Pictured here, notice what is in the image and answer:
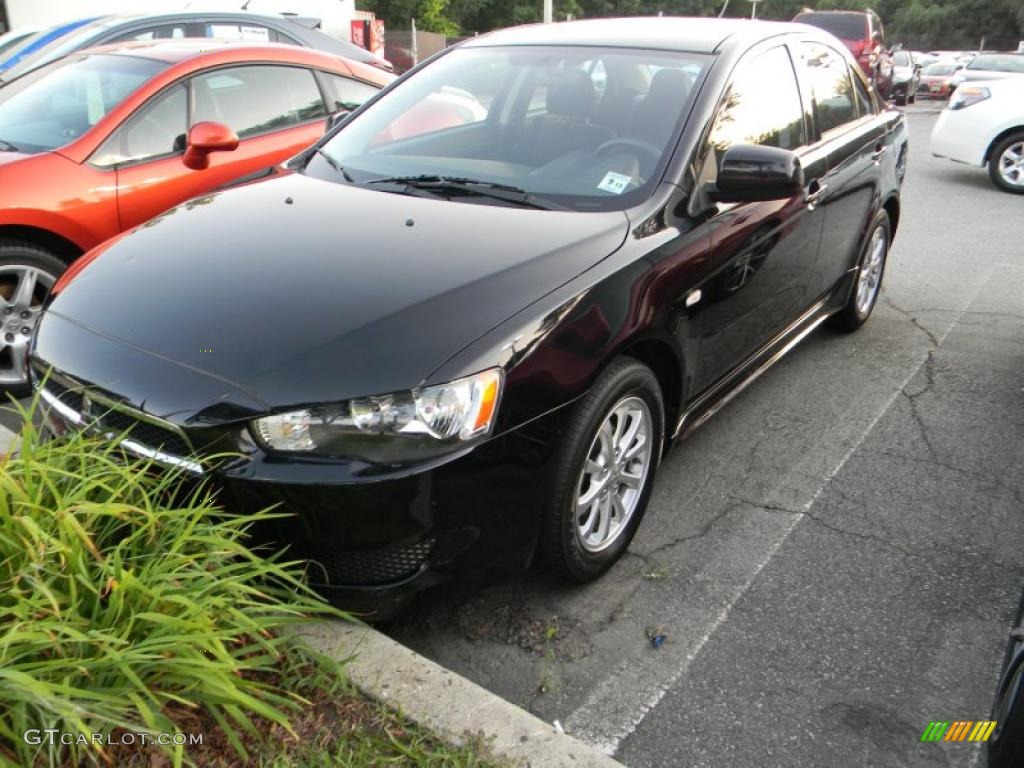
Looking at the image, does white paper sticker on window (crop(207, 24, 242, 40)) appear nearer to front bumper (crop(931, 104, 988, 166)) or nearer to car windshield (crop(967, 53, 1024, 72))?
front bumper (crop(931, 104, 988, 166))

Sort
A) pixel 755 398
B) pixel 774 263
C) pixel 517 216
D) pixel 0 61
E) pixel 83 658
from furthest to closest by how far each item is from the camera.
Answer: pixel 0 61 → pixel 755 398 → pixel 774 263 → pixel 517 216 → pixel 83 658

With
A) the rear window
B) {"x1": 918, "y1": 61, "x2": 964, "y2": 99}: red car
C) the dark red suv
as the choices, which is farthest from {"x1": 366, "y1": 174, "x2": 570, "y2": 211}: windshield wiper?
{"x1": 918, "y1": 61, "x2": 964, "y2": 99}: red car

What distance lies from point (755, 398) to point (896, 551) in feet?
4.64

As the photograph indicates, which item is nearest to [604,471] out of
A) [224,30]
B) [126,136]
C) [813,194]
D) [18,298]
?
[813,194]

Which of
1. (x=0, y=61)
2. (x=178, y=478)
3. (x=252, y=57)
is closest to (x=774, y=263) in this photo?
(x=178, y=478)

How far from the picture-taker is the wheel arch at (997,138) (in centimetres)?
1031

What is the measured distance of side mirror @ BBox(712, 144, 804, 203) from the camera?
10.5 ft

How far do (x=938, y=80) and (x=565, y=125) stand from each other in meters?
27.8

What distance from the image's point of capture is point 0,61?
8.70 m

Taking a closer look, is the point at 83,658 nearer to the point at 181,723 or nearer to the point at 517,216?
the point at 181,723

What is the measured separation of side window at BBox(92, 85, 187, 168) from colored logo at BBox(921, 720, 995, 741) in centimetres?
418

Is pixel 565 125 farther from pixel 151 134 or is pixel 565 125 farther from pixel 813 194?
pixel 151 134

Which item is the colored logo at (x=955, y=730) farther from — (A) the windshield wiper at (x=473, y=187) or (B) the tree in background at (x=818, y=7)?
(B) the tree in background at (x=818, y=7)

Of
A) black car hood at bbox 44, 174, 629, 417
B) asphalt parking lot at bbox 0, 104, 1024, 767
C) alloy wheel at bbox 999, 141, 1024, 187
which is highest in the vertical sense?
black car hood at bbox 44, 174, 629, 417
